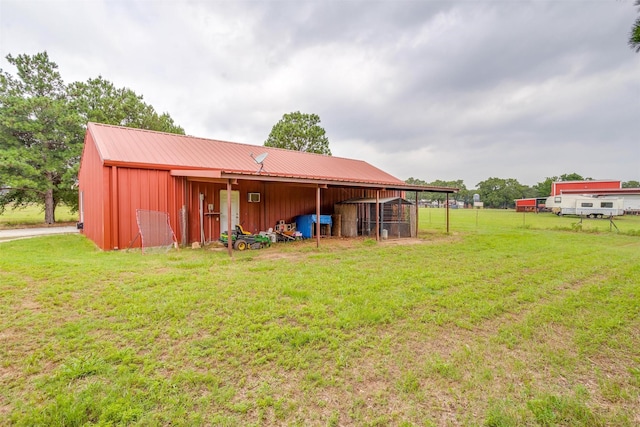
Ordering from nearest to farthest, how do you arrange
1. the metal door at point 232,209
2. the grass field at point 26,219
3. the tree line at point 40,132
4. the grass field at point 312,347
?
the grass field at point 312,347 < the metal door at point 232,209 < the tree line at point 40,132 < the grass field at point 26,219

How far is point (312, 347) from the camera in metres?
2.92

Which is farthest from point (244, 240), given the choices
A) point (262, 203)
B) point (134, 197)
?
point (134, 197)

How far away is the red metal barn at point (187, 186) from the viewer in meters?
8.15

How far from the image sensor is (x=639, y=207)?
2973 cm

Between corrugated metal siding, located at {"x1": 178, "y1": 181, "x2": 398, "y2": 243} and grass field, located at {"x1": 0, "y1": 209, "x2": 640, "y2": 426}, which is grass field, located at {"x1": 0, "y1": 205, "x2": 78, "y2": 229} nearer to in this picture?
corrugated metal siding, located at {"x1": 178, "y1": 181, "x2": 398, "y2": 243}

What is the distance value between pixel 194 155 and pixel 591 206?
35.5m

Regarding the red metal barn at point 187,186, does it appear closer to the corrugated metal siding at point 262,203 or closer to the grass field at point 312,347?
the corrugated metal siding at point 262,203

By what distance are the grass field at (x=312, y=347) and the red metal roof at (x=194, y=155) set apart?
428 cm

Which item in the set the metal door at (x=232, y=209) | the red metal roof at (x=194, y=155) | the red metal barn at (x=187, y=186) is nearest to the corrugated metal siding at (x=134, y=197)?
the red metal barn at (x=187, y=186)

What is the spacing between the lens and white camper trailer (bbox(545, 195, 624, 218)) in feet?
84.8

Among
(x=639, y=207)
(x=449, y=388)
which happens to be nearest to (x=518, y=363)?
(x=449, y=388)

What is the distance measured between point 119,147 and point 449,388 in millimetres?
10829

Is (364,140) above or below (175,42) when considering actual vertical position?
below

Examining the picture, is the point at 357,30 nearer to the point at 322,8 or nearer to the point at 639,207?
the point at 322,8
